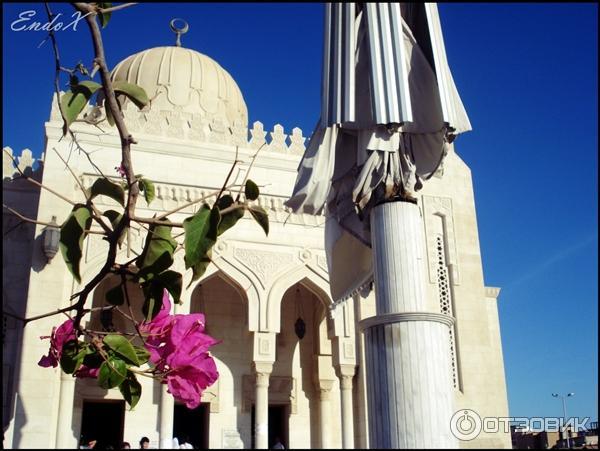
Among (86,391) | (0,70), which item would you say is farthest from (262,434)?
(0,70)

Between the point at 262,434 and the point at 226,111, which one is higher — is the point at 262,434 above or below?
below

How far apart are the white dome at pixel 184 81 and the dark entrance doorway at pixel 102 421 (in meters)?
5.68

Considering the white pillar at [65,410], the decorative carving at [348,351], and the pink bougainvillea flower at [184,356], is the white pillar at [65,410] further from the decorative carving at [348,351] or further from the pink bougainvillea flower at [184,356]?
the pink bougainvillea flower at [184,356]

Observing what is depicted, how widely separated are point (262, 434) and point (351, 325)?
2276 mm

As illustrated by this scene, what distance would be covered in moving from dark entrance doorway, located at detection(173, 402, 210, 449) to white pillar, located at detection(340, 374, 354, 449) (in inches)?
94.8

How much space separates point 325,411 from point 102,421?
3767 mm

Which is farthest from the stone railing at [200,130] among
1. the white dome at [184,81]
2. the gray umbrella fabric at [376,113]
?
the gray umbrella fabric at [376,113]

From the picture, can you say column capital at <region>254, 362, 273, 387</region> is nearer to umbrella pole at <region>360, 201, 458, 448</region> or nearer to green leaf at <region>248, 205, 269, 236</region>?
umbrella pole at <region>360, 201, 458, 448</region>

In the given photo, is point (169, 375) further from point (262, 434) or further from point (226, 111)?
point (226, 111)

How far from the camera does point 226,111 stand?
14.4 metres

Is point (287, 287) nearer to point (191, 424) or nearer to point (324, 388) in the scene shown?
point (324, 388)

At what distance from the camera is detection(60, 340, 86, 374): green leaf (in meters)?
2.30

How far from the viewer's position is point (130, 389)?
2.39 metres

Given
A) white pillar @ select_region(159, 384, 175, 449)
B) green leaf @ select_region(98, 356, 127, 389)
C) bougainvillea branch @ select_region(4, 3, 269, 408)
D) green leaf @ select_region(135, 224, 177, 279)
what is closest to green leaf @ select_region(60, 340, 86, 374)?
bougainvillea branch @ select_region(4, 3, 269, 408)
